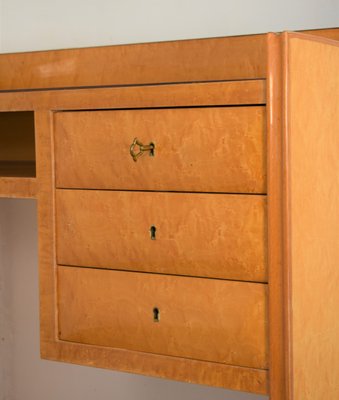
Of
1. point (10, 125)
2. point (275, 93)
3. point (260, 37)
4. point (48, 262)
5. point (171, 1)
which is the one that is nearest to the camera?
point (275, 93)

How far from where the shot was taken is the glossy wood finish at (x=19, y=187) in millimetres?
1360

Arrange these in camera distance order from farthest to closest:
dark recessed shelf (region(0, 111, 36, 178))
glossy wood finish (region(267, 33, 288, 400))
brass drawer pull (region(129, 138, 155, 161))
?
dark recessed shelf (region(0, 111, 36, 178))
brass drawer pull (region(129, 138, 155, 161))
glossy wood finish (region(267, 33, 288, 400))

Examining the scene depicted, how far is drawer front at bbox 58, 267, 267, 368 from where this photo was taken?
3.86ft

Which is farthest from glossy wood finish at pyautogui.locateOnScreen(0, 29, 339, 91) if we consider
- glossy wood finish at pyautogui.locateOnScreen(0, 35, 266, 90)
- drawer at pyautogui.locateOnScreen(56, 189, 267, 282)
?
drawer at pyautogui.locateOnScreen(56, 189, 267, 282)

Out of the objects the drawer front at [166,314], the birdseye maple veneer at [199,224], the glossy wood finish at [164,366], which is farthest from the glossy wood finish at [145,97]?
the glossy wood finish at [164,366]

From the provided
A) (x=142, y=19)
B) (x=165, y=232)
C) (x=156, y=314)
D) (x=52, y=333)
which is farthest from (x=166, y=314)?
(x=142, y=19)

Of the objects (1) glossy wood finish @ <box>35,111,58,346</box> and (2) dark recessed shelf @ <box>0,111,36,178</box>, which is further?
(2) dark recessed shelf @ <box>0,111,36,178</box>

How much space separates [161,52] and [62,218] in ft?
1.46

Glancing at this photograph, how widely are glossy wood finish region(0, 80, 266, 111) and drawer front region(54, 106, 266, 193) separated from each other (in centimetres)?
1

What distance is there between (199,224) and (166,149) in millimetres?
127

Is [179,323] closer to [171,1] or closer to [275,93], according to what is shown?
[275,93]

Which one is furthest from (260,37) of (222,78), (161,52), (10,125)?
(10,125)

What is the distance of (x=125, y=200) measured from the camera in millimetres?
1260

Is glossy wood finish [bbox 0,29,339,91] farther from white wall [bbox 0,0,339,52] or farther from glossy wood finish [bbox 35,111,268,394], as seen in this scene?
glossy wood finish [bbox 35,111,268,394]
